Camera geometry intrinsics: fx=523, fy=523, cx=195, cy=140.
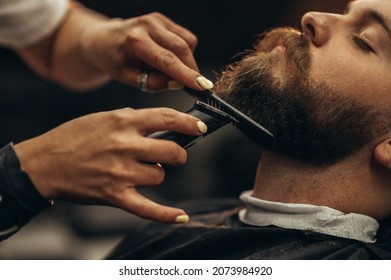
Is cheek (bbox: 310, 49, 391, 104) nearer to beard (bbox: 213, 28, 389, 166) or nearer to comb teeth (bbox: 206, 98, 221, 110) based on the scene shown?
beard (bbox: 213, 28, 389, 166)

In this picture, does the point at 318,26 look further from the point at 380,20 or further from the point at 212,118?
the point at 212,118

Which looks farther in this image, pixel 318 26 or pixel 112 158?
pixel 318 26

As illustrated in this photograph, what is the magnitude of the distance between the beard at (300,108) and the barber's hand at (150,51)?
15 cm

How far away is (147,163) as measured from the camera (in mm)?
1264

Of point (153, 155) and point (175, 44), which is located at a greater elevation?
point (175, 44)

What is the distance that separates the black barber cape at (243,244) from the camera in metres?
1.43

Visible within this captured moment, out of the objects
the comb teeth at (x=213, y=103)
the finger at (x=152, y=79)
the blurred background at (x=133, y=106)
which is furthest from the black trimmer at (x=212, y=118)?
the blurred background at (x=133, y=106)

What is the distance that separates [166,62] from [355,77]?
1.70 feet

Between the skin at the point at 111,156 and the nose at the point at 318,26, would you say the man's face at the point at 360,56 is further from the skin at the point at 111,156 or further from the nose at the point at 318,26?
the skin at the point at 111,156

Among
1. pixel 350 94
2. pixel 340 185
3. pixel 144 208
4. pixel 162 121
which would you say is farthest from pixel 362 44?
pixel 144 208

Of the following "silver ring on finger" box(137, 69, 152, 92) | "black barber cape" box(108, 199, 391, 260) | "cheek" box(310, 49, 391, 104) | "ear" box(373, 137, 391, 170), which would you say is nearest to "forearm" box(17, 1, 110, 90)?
"silver ring on finger" box(137, 69, 152, 92)

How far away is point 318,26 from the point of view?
4.84 ft

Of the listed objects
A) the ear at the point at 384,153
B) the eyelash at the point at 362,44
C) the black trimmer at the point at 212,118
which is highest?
the eyelash at the point at 362,44

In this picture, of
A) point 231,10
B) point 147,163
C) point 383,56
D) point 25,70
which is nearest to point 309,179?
point 383,56
